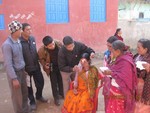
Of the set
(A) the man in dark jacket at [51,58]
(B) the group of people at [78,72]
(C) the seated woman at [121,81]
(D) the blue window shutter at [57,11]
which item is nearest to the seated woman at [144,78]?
(B) the group of people at [78,72]

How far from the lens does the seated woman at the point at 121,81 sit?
140 inches

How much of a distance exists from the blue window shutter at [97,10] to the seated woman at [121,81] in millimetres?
7188

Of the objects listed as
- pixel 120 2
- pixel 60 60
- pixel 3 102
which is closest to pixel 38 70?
pixel 60 60

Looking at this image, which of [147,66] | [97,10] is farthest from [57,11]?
[147,66]

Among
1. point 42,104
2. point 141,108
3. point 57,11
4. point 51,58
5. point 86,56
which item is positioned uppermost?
point 57,11

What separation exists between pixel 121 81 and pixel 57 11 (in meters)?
6.56

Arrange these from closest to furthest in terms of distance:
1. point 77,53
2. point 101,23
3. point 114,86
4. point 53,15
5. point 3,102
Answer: point 114,86, point 77,53, point 3,102, point 53,15, point 101,23

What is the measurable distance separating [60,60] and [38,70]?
0.84 meters

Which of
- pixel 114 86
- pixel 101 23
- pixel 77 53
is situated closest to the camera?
pixel 114 86

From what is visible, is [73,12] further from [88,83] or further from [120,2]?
[120,2]

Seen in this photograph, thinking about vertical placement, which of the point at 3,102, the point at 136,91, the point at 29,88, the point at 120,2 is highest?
the point at 120,2

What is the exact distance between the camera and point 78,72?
428cm

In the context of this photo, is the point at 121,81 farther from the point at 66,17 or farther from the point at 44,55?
the point at 66,17

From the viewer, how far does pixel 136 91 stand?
3.75 metres
